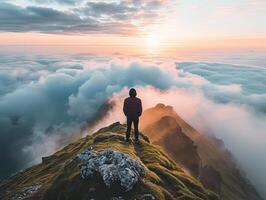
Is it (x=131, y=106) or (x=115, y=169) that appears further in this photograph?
(x=131, y=106)

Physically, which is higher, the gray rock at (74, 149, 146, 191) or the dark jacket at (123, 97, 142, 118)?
the dark jacket at (123, 97, 142, 118)

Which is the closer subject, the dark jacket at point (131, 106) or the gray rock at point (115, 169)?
the gray rock at point (115, 169)

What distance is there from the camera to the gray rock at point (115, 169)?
122 feet

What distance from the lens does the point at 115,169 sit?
3809cm

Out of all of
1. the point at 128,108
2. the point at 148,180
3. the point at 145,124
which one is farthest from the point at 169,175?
the point at 145,124

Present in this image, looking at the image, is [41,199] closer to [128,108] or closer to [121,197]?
[121,197]

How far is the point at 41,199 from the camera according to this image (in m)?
43.2

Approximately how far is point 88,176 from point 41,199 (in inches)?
321

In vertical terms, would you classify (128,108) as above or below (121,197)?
above

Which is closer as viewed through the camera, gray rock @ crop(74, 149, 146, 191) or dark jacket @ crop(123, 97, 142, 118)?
gray rock @ crop(74, 149, 146, 191)

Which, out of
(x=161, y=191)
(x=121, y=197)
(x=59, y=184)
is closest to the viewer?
(x=121, y=197)

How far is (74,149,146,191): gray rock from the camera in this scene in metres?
37.2

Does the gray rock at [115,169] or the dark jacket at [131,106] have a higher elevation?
the dark jacket at [131,106]

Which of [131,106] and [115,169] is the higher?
[131,106]
